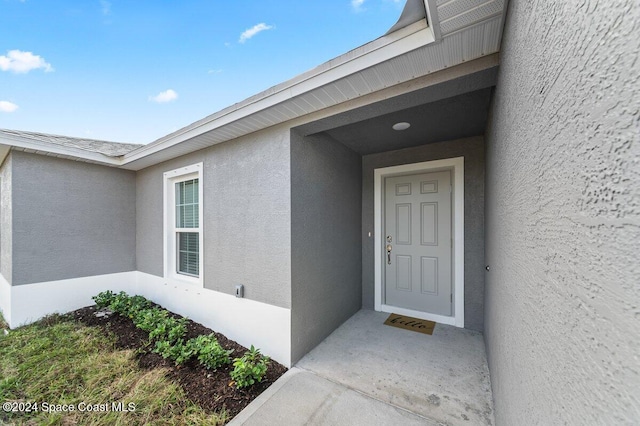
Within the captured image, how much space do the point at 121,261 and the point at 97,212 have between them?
96 centimetres

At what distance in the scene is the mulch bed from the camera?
1959 mm

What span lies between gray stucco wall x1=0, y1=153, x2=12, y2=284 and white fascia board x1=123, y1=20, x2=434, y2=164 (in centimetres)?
312

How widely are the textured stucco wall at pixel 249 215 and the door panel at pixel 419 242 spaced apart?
189 centimetres

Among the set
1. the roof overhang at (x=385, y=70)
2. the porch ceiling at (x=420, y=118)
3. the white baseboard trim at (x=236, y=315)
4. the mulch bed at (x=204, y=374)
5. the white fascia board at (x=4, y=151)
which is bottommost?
the mulch bed at (x=204, y=374)

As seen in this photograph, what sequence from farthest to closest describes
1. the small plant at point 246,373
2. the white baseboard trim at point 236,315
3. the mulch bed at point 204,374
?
the white baseboard trim at point 236,315 → the small plant at point 246,373 → the mulch bed at point 204,374

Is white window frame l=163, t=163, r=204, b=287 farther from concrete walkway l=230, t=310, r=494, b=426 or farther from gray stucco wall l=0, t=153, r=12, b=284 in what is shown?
concrete walkway l=230, t=310, r=494, b=426

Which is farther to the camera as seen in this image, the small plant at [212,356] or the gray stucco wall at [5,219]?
the gray stucco wall at [5,219]

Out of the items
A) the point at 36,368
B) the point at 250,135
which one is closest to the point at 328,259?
the point at 250,135

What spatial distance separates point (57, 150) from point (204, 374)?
3.85 meters

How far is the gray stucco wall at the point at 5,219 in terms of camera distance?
3.37 meters

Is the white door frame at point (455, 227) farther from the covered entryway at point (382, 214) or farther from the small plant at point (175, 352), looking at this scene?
the small plant at point (175, 352)

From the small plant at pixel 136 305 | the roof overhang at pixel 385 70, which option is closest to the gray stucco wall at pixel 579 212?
the roof overhang at pixel 385 70

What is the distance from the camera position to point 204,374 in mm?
2279

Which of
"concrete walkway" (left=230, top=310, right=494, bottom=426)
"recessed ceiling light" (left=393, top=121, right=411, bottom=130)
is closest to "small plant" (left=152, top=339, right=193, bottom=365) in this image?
"concrete walkway" (left=230, top=310, right=494, bottom=426)
